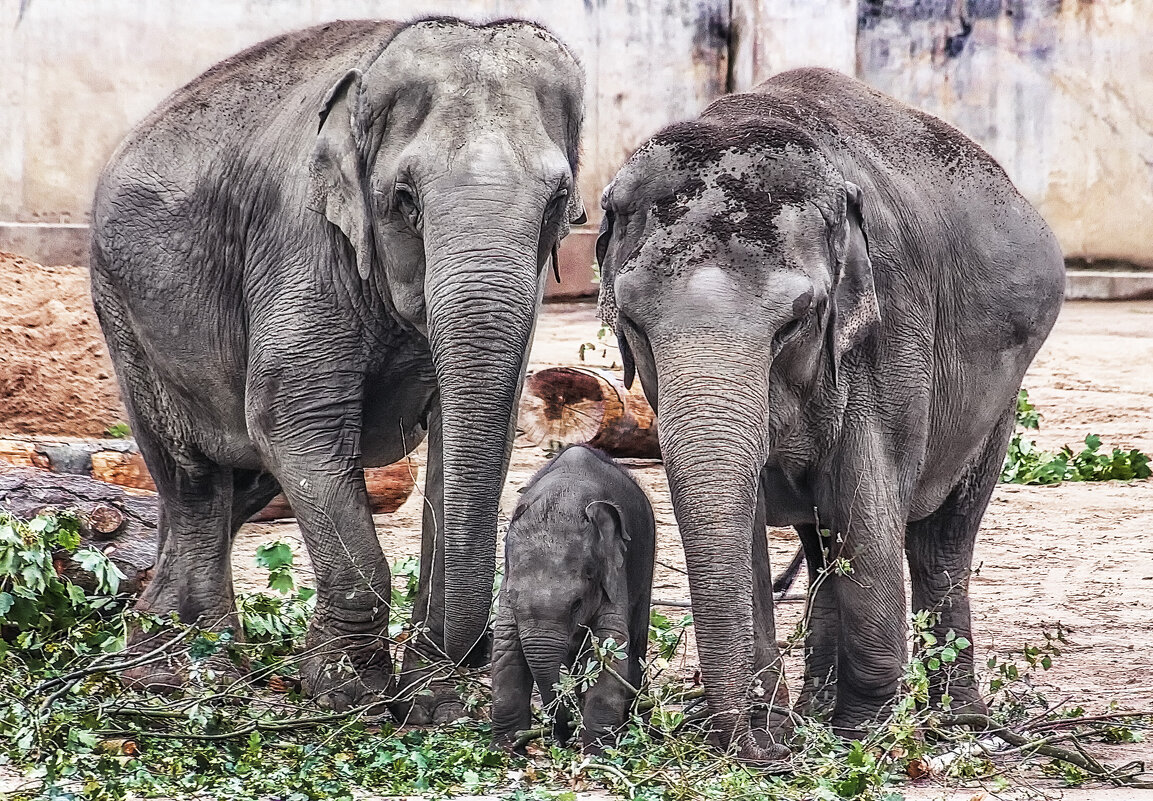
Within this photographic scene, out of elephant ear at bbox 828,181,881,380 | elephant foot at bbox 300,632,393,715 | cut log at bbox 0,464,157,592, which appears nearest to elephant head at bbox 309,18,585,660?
elephant foot at bbox 300,632,393,715

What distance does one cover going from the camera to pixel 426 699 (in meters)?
5.29

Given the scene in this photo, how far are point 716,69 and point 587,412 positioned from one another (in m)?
6.72

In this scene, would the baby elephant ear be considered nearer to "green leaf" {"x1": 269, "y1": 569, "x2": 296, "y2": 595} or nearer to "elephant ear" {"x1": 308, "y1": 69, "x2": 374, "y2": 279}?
"elephant ear" {"x1": 308, "y1": 69, "x2": 374, "y2": 279}

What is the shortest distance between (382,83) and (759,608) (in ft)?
5.68

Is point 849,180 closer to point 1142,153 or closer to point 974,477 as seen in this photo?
point 974,477

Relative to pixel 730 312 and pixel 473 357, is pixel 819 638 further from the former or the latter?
pixel 730 312

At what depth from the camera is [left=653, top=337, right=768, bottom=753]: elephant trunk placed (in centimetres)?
411

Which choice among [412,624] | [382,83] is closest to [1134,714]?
[412,624]

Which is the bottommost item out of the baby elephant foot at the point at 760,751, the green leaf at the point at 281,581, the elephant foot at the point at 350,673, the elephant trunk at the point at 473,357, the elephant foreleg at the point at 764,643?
the green leaf at the point at 281,581

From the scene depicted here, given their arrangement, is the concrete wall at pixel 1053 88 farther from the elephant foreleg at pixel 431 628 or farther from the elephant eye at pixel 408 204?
the elephant eye at pixel 408 204

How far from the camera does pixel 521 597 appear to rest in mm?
4781


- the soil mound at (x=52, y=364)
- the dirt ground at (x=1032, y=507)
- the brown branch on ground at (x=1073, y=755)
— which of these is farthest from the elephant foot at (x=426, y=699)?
the soil mound at (x=52, y=364)

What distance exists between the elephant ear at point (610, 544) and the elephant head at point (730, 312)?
0.43 m

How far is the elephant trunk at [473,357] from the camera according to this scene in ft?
15.4
